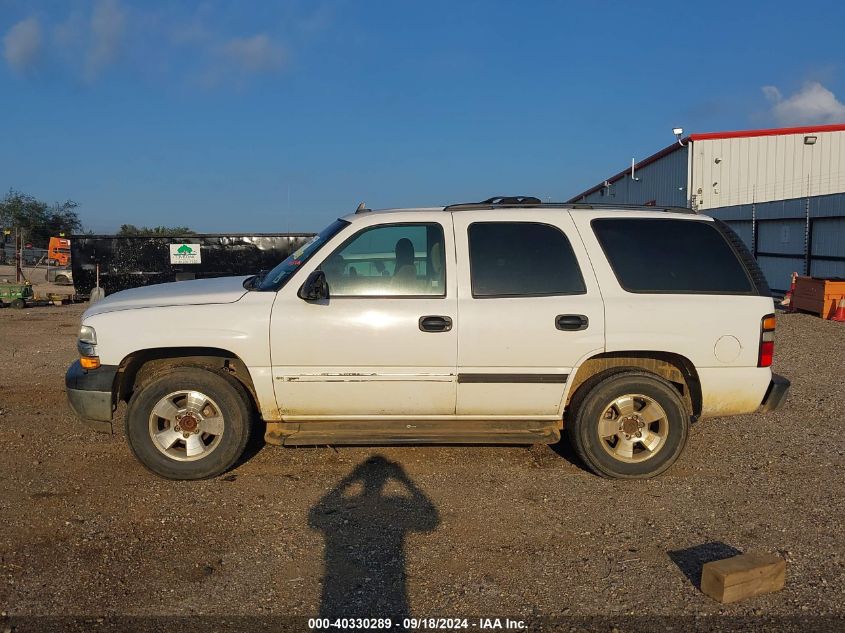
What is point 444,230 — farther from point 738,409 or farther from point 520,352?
point 738,409

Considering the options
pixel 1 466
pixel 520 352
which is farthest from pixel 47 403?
pixel 520 352

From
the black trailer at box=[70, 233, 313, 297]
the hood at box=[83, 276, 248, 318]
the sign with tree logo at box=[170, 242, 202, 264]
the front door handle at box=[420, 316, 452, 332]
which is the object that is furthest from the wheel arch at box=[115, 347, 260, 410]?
the sign with tree logo at box=[170, 242, 202, 264]

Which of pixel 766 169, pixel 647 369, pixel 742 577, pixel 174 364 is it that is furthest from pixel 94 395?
pixel 766 169

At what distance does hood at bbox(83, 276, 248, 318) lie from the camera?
15.7 ft

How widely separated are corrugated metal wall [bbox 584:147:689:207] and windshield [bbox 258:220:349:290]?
18.8 m

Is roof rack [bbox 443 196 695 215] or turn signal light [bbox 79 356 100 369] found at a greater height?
roof rack [bbox 443 196 695 215]

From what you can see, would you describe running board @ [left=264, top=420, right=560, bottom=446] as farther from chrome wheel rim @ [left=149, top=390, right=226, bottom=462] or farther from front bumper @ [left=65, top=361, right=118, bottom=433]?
front bumper @ [left=65, top=361, right=118, bottom=433]

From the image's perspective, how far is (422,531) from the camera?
4121 mm

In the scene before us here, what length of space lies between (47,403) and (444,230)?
15.6ft

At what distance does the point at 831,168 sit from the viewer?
2427 centimetres

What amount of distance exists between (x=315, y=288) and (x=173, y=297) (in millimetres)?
1095

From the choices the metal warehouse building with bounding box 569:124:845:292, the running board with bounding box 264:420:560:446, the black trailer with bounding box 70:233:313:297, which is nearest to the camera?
the running board with bounding box 264:420:560:446

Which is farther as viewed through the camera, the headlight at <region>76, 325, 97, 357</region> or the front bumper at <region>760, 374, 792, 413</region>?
the front bumper at <region>760, 374, 792, 413</region>

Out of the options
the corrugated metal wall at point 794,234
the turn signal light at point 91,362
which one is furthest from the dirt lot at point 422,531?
the corrugated metal wall at point 794,234
